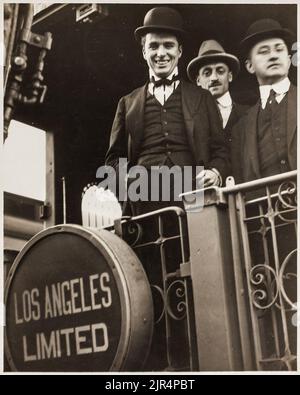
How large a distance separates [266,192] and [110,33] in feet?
4.97

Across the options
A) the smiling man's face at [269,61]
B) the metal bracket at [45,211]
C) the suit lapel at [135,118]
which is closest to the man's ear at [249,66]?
the smiling man's face at [269,61]

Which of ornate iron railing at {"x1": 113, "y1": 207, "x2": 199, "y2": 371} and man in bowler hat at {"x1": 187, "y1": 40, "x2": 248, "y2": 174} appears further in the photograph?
man in bowler hat at {"x1": 187, "y1": 40, "x2": 248, "y2": 174}

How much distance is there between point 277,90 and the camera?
11.6ft

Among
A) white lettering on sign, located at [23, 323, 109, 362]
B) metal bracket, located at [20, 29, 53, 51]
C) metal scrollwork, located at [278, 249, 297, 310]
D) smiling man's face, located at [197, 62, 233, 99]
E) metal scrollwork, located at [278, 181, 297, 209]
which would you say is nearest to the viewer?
metal scrollwork, located at [278, 249, 297, 310]

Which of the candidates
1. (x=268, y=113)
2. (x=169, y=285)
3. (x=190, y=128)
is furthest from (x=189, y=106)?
(x=169, y=285)

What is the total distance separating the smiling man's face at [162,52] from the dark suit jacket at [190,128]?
0.13 meters

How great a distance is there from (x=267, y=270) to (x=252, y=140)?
34.4 inches

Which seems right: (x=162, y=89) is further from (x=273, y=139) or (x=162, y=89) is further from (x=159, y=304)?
(x=159, y=304)

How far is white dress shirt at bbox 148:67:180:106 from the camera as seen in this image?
3709 mm

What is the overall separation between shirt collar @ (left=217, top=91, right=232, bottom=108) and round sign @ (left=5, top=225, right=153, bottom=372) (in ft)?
3.51

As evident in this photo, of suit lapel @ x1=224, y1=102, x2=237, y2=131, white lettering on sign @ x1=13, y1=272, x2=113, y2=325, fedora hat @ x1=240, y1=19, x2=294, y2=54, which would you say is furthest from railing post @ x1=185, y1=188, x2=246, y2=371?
fedora hat @ x1=240, y1=19, x2=294, y2=54

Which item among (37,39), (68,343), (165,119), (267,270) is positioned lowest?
(68,343)

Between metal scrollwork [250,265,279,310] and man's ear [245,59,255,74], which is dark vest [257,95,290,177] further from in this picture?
metal scrollwork [250,265,279,310]
